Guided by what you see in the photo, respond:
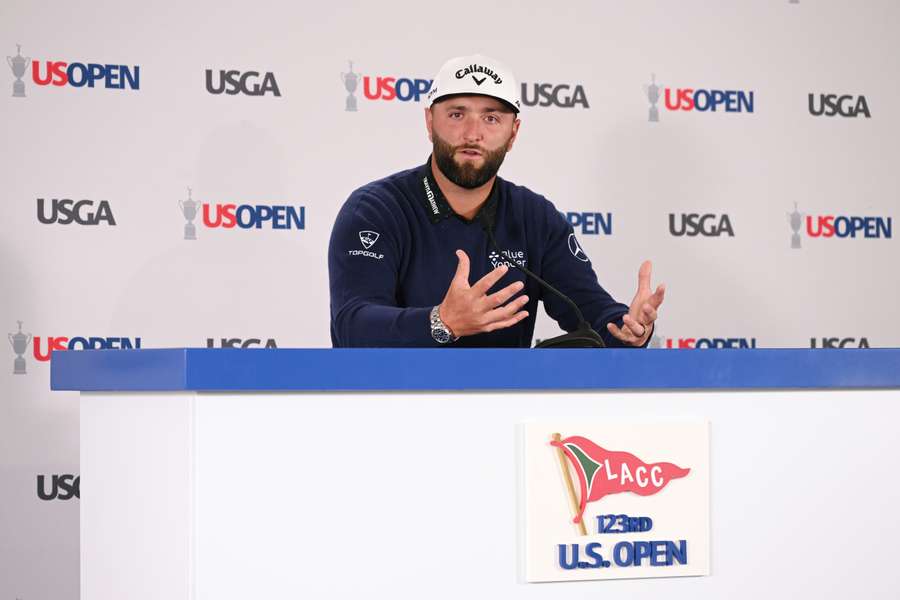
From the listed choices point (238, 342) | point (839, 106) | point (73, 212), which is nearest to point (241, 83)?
point (73, 212)

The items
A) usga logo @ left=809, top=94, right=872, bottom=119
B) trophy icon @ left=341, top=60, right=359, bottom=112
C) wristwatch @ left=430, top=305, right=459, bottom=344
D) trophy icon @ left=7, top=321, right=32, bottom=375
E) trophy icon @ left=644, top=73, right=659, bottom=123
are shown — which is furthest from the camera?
usga logo @ left=809, top=94, right=872, bottom=119

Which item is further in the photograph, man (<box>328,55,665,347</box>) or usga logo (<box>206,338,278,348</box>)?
usga logo (<box>206,338,278,348</box>)

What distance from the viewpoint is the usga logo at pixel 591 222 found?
3.60 metres

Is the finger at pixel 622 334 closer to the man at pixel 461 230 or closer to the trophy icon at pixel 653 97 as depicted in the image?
the man at pixel 461 230

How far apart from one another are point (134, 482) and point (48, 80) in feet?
7.04

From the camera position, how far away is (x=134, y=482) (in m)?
1.45

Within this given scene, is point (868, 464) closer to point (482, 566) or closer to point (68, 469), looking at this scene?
point (482, 566)

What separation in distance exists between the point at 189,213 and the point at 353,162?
52cm

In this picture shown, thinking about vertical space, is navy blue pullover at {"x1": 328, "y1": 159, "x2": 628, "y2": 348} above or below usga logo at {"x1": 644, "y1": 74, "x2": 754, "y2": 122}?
below

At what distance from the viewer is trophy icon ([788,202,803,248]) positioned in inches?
149

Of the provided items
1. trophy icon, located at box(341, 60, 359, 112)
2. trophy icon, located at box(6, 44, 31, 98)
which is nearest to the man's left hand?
trophy icon, located at box(341, 60, 359, 112)

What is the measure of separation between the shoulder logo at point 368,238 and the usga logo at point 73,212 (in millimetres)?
1284

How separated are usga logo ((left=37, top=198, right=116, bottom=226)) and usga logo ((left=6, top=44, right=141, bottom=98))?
32 cm

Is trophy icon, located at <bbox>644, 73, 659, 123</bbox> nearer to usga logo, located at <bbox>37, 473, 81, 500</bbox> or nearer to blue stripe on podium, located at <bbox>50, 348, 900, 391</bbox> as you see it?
usga logo, located at <bbox>37, 473, 81, 500</bbox>
